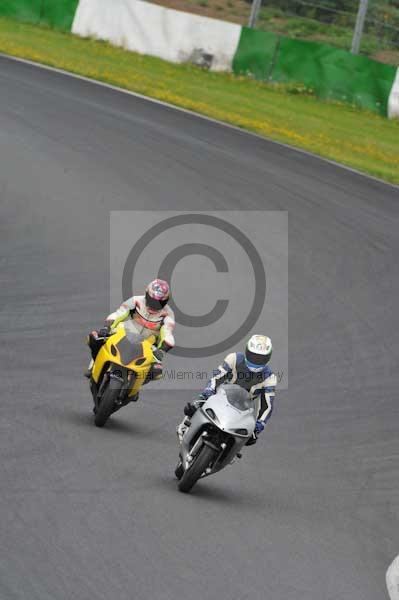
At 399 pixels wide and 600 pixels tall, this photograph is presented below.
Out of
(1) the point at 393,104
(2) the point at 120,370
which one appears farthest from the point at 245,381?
(1) the point at 393,104

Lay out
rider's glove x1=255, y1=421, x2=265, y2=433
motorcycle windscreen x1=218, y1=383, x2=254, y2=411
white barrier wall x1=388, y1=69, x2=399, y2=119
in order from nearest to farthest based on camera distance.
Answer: motorcycle windscreen x1=218, y1=383, x2=254, y2=411 → rider's glove x1=255, y1=421, x2=265, y2=433 → white barrier wall x1=388, y1=69, x2=399, y2=119

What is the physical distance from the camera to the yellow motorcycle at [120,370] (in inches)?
452

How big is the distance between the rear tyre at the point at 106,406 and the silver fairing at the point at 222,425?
125cm

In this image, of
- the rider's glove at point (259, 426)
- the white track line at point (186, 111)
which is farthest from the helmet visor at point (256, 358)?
the white track line at point (186, 111)

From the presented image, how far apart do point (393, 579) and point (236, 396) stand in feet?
7.18

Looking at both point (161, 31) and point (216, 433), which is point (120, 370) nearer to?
point (216, 433)

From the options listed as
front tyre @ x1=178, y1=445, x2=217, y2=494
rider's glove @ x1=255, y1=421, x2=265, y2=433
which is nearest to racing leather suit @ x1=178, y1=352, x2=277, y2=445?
rider's glove @ x1=255, y1=421, x2=265, y2=433

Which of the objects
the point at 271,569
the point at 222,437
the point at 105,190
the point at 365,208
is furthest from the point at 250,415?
the point at 365,208

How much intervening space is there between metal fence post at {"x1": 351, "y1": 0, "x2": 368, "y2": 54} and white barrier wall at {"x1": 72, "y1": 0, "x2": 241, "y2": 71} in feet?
12.2

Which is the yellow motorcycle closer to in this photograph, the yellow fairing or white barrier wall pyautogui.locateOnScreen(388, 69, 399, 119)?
the yellow fairing

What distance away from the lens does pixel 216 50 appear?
3756 centimetres

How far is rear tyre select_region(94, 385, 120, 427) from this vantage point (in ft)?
37.6

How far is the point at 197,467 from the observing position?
10.2 meters

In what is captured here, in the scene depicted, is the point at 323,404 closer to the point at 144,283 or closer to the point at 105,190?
the point at 144,283
